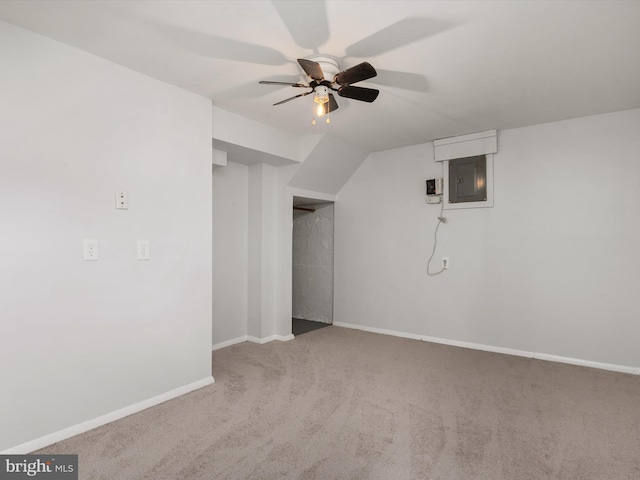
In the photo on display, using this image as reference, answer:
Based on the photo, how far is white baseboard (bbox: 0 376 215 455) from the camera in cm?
194

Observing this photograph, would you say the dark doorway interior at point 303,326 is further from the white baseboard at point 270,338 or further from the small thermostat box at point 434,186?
the small thermostat box at point 434,186

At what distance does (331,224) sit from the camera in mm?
5039

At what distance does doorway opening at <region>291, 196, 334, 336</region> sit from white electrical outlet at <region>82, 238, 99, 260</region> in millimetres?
2869

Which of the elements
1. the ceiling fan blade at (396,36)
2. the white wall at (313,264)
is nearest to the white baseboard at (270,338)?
the white wall at (313,264)

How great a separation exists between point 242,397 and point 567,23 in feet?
10.1

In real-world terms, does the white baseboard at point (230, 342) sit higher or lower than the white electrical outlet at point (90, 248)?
lower

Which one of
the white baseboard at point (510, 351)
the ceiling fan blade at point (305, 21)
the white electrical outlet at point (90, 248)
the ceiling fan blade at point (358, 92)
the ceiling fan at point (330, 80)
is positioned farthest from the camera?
the white baseboard at point (510, 351)

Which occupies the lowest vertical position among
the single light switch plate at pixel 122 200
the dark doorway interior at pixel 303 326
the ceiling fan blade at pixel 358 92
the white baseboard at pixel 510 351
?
the dark doorway interior at pixel 303 326

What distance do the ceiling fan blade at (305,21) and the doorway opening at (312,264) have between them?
2.84 metres

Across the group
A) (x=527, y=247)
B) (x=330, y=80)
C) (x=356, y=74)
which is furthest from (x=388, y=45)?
(x=527, y=247)

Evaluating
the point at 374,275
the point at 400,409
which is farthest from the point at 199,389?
the point at 374,275

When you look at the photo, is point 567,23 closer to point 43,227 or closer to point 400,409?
point 400,409

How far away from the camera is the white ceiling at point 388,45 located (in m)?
1.79

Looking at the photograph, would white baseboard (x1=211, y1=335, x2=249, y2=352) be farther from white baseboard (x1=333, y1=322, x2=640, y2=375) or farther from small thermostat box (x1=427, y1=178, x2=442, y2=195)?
small thermostat box (x1=427, y1=178, x2=442, y2=195)
